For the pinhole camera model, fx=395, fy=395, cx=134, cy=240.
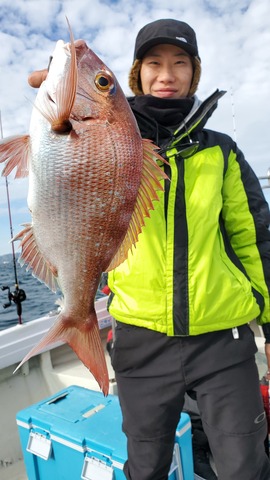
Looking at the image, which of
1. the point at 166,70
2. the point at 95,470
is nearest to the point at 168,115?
the point at 166,70

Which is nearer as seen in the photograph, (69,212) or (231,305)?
(69,212)

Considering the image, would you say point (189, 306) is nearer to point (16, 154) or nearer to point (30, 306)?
point (16, 154)

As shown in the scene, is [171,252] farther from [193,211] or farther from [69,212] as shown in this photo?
[69,212]

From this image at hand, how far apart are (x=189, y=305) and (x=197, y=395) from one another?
1.48ft

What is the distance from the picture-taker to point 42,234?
55.3 inches

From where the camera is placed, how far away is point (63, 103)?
1247mm

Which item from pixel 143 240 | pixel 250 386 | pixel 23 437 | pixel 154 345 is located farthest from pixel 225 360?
pixel 23 437

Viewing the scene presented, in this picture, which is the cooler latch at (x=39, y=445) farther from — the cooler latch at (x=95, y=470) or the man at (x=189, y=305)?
the man at (x=189, y=305)

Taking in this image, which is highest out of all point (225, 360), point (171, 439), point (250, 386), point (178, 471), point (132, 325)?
point (132, 325)

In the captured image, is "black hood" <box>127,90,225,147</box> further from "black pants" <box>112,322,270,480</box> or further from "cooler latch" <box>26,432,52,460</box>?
"cooler latch" <box>26,432,52,460</box>

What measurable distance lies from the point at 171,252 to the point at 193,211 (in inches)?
8.9

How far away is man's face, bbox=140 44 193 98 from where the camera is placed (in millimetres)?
2061

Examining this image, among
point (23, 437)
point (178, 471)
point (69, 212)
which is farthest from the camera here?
point (23, 437)

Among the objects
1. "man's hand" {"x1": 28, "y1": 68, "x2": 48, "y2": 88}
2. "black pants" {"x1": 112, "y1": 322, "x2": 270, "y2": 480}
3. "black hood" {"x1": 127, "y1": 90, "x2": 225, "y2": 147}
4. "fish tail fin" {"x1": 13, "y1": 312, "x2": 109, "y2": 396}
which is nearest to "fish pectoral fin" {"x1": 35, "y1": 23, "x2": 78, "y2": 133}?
"man's hand" {"x1": 28, "y1": 68, "x2": 48, "y2": 88}
